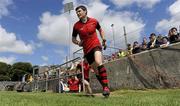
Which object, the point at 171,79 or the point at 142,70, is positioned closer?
the point at 171,79

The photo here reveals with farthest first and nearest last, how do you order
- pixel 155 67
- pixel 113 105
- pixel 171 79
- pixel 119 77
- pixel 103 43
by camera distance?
pixel 119 77 → pixel 155 67 → pixel 171 79 → pixel 103 43 → pixel 113 105

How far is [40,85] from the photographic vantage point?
67.4 ft

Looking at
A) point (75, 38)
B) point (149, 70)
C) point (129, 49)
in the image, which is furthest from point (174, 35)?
point (75, 38)

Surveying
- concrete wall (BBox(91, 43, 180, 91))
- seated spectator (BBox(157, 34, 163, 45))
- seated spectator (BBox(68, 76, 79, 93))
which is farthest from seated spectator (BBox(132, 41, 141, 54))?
seated spectator (BBox(68, 76, 79, 93))

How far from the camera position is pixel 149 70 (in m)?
11.6

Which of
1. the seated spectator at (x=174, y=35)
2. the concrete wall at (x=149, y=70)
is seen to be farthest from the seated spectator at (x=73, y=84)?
the seated spectator at (x=174, y=35)

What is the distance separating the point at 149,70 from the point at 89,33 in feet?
14.5

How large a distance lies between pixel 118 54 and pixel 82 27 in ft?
22.5

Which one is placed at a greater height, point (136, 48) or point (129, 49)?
point (129, 49)

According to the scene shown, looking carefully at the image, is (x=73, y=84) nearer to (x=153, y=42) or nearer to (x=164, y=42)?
(x=153, y=42)

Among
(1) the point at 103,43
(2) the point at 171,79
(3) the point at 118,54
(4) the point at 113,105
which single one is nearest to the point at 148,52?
(2) the point at 171,79

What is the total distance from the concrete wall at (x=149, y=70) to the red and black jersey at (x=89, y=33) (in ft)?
12.0

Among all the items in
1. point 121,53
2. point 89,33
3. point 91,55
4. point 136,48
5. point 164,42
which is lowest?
point 91,55

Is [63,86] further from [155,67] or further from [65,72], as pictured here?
[155,67]
